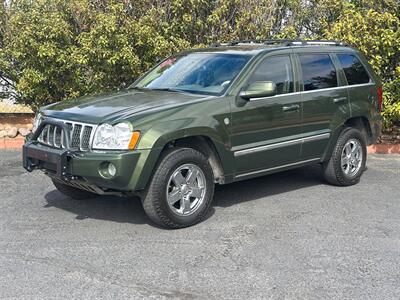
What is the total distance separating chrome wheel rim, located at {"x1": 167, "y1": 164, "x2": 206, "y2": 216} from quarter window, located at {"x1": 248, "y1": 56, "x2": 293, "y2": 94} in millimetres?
1281

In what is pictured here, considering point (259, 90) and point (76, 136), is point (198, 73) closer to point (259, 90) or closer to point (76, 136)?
point (259, 90)

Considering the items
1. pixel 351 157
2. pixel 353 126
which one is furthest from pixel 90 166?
pixel 353 126

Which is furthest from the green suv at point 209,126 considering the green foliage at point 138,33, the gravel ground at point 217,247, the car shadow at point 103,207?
the green foliage at point 138,33

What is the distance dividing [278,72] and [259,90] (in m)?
0.70

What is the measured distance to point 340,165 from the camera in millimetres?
6688

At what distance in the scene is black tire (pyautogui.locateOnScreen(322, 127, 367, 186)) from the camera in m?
6.65

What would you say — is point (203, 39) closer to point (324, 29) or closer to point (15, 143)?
point (324, 29)

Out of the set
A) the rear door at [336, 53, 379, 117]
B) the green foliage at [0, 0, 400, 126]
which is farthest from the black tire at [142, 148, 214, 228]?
the green foliage at [0, 0, 400, 126]

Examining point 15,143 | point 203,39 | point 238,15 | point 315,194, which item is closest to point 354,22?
point 238,15

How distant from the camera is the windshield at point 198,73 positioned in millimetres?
5684

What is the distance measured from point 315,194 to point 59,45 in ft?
17.5

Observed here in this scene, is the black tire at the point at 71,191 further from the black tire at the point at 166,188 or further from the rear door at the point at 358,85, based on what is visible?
the rear door at the point at 358,85

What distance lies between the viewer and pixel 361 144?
698 centimetres

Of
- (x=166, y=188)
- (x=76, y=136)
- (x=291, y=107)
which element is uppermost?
(x=291, y=107)
